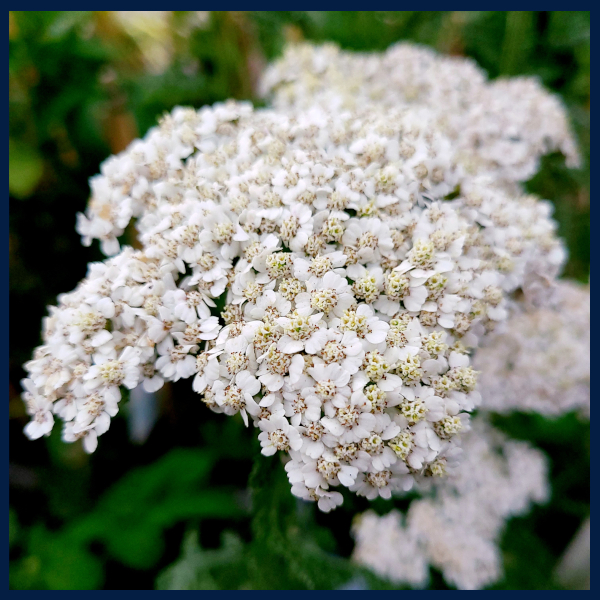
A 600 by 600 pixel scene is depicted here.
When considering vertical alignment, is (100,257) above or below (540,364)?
above

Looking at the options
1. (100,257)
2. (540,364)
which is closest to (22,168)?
(100,257)

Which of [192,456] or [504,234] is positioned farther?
[192,456]

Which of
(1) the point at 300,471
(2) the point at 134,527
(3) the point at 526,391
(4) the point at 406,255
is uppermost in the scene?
(4) the point at 406,255

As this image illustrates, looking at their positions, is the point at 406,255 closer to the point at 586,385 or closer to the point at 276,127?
the point at 276,127

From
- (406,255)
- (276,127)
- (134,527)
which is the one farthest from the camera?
(134,527)

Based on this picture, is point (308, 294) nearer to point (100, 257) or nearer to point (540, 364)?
point (540, 364)

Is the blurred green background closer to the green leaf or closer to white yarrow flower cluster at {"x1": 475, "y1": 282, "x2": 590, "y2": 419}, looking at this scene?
the green leaf

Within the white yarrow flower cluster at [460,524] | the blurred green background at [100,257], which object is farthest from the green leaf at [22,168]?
the white yarrow flower cluster at [460,524]

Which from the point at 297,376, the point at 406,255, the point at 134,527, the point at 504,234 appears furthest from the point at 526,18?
the point at 134,527
